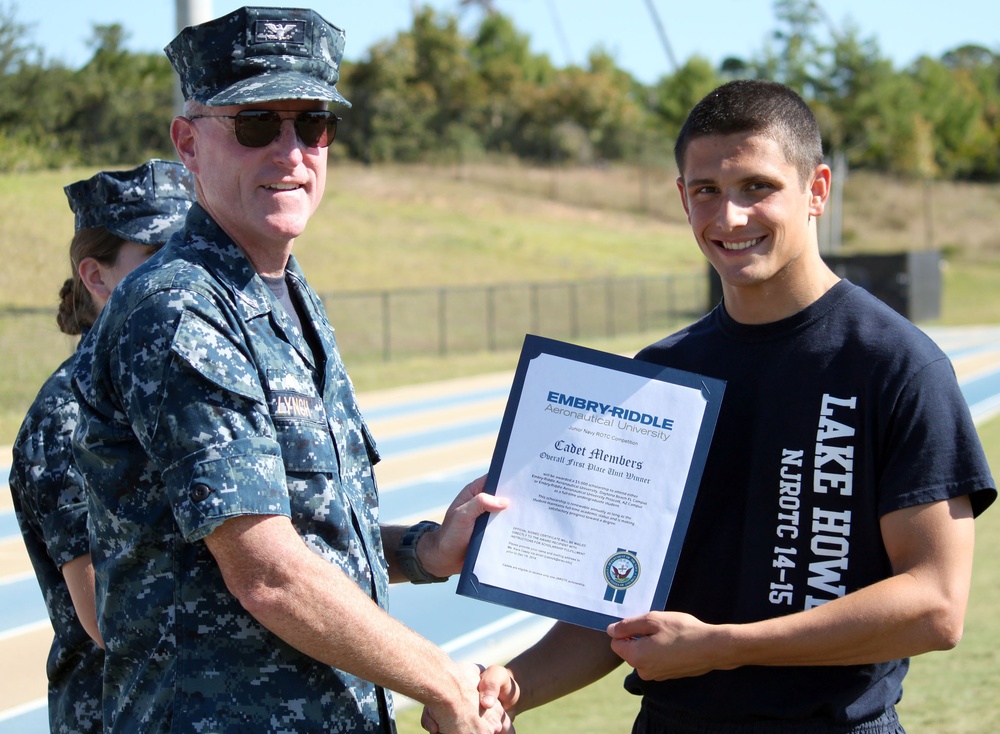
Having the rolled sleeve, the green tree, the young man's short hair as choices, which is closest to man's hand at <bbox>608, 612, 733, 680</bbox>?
the rolled sleeve

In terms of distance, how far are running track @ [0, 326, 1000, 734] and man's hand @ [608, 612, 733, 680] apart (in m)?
4.12

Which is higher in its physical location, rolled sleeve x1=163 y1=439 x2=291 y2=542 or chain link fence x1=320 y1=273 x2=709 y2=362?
rolled sleeve x1=163 y1=439 x2=291 y2=542

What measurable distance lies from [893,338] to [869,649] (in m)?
0.64

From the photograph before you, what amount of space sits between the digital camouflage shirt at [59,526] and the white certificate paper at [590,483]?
0.94 m

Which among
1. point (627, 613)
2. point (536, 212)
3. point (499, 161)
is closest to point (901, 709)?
point (627, 613)

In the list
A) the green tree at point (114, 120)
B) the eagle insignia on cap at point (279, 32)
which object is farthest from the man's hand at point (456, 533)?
the green tree at point (114, 120)

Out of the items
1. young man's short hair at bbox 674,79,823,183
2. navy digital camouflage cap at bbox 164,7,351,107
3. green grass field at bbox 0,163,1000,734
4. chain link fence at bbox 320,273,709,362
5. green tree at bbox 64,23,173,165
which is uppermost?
green tree at bbox 64,23,173,165

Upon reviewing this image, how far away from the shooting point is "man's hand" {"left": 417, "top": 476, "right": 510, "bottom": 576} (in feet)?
9.00

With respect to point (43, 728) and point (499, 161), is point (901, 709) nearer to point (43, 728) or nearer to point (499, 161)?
point (43, 728)

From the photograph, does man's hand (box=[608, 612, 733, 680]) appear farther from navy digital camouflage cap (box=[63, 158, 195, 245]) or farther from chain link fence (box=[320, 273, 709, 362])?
chain link fence (box=[320, 273, 709, 362])

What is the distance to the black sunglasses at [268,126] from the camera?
2527 mm

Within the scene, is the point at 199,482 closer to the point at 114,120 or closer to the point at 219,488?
the point at 219,488

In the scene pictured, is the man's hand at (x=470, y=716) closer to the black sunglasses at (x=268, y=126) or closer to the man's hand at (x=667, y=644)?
the man's hand at (x=667, y=644)

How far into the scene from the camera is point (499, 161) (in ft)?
203
